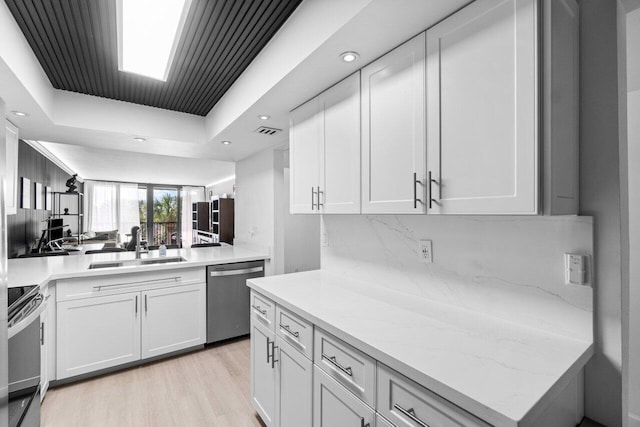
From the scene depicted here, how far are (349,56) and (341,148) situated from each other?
1.52ft

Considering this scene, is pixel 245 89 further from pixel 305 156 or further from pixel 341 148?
pixel 341 148

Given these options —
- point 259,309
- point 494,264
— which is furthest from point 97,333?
point 494,264

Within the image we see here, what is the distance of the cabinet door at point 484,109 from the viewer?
36.4 inches

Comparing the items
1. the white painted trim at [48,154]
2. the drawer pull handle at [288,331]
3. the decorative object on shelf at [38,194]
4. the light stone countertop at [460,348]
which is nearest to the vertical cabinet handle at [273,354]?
the drawer pull handle at [288,331]

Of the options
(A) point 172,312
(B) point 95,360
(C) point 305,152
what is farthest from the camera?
(A) point 172,312

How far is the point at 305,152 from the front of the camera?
6.62 ft

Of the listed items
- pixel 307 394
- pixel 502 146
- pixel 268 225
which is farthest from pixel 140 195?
pixel 502 146

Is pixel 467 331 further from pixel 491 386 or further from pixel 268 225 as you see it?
pixel 268 225

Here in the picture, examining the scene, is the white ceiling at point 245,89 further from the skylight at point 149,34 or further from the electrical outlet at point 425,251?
the electrical outlet at point 425,251

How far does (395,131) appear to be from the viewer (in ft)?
4.48

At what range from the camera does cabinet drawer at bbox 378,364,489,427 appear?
2.62ft

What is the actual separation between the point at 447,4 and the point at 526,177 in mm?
712

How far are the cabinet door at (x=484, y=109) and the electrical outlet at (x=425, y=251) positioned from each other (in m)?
0.39

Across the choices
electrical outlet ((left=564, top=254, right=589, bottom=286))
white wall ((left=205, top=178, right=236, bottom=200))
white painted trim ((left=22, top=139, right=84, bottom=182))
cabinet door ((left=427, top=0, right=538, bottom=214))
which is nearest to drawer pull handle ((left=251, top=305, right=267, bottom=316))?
cabinet door ((left=427, top=0, right=538, bottom=214))
